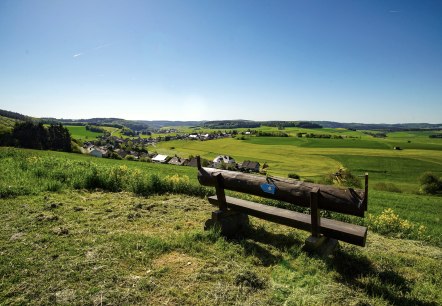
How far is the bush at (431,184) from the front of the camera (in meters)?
37.5

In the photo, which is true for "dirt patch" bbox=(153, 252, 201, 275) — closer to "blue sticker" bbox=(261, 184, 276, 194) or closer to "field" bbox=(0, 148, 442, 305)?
"field" bbox=(0, 148, 442, 305)

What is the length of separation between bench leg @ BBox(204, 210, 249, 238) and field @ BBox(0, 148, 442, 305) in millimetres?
259

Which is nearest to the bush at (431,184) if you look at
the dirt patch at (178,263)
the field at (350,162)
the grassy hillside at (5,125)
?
the field at (350,162)

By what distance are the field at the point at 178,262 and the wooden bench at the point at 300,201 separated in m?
0.53

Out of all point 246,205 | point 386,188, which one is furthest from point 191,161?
point 246,205

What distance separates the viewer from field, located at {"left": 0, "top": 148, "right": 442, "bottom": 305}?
12.5ft

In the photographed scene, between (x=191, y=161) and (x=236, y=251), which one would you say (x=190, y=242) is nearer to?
(x=236, y=251)

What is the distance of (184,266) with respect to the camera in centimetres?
462

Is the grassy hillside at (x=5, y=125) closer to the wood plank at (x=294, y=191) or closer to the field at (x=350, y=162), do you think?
the field at (x=350, y=162)

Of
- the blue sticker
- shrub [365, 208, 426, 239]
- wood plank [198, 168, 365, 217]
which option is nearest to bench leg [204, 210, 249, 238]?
wood plank [198, 168, 365, 217]

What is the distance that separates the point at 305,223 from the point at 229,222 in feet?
5.48

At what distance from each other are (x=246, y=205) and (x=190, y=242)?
1.54m

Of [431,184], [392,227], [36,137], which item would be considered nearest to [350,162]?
[431,184]

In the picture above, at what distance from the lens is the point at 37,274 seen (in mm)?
4133
